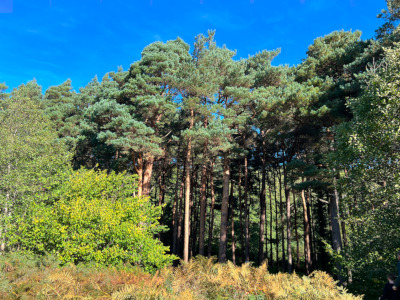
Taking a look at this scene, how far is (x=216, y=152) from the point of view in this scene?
17.4 m

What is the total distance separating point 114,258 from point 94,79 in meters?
36.9

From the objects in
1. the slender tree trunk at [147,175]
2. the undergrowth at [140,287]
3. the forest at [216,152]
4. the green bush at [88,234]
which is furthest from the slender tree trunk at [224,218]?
the undergrowth at [140,287]

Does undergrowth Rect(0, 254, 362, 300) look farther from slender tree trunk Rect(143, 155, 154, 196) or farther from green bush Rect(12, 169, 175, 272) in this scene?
slender tree trunk Rect(143, 155, 154, 196)

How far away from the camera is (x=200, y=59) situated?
65.7ft

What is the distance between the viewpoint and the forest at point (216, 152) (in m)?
8.19

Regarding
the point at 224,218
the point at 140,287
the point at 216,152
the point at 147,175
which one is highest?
the point at 216,152

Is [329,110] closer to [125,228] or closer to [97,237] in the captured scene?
[125,228]

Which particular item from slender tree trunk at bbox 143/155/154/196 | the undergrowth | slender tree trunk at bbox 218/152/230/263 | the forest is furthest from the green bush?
slender tree trunk at bbox 143/155/154/196

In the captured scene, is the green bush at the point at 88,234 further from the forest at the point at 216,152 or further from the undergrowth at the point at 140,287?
the undergrowth at the point at 140,287

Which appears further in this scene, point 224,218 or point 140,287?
point 224,218

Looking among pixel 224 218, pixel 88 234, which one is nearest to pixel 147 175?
pixel 224 218

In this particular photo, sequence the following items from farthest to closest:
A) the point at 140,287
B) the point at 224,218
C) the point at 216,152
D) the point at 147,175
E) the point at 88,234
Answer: the point at 147,175
the point at 224,218
the point at 216,152
the point at 88,234
the point at 140,287

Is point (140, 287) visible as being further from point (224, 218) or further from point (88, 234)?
point (224, 218)

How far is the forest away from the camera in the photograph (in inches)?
322
